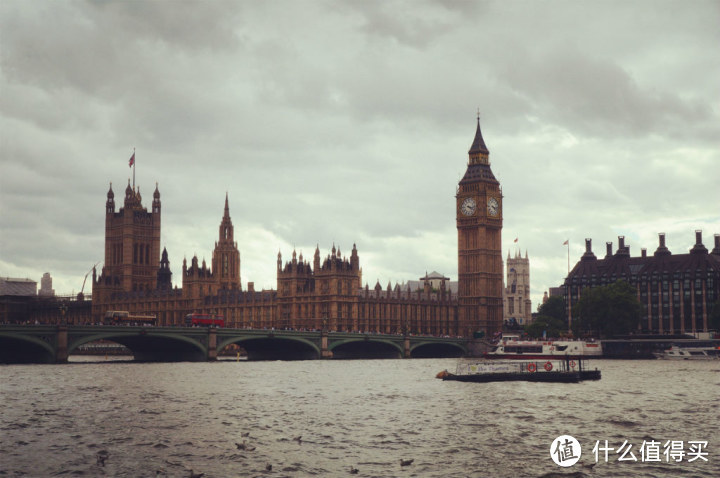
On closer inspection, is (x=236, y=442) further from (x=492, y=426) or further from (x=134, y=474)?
(x=492, y=426)

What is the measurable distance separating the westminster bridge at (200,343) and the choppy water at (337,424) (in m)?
21.5

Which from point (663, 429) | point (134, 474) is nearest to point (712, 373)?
point (663, 429)

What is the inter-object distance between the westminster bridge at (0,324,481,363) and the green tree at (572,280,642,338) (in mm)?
23749

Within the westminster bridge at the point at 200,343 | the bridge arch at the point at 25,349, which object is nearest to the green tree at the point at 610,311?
the westminster bridge at the point at 200,343

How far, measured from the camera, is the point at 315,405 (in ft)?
213

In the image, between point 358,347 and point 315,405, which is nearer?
point 315,405

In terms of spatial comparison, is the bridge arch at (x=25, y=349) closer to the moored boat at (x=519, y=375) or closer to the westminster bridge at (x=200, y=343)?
the westminster bridge at (x=200, y=343)

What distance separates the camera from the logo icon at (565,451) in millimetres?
41369

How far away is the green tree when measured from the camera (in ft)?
543

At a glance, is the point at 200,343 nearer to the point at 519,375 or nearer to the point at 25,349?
the point at 25,349

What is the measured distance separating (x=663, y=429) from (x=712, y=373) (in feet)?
179

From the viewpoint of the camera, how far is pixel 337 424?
177 ft

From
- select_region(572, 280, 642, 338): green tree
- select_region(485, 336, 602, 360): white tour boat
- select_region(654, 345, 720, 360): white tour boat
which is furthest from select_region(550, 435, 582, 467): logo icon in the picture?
select_region(572, 280, 642, 338): green tree
